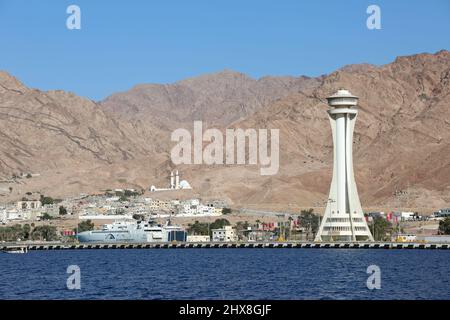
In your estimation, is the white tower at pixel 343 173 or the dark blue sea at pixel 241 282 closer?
the dark blue sea at pixel 241 282

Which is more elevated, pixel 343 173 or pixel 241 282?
pixel 343 173

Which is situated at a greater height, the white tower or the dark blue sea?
the white tower

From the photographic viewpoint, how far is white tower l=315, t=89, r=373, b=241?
19112 centimetres

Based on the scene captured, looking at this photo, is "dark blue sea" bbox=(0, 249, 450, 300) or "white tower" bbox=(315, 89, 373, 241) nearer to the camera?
"dark blue sea" bbox=(0, 249, 450, 300)

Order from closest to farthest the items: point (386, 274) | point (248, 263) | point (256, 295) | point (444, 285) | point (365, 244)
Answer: point (256, 295) < point (444, 285) < point (386, 274) < point (248, 263) < point (365, 244)

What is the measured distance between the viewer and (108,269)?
12156 cm

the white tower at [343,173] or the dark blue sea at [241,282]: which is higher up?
the white tower at [343,173]

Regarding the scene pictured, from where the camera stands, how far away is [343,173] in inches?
7608

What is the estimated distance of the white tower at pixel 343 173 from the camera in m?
191

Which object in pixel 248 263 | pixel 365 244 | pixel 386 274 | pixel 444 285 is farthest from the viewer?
pixel 365 244

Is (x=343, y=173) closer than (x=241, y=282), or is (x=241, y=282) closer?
(x=241, y=282)
